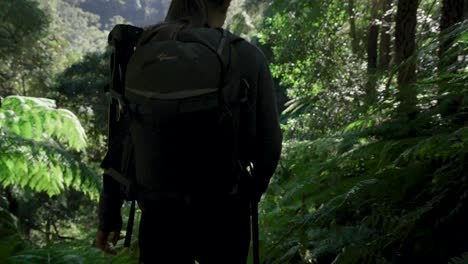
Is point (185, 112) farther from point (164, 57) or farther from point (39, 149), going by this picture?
point (39, 149)

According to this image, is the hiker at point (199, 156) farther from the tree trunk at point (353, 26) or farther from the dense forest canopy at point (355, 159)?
the tree trunk at point (353, 26)

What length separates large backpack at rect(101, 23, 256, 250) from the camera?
1512mm

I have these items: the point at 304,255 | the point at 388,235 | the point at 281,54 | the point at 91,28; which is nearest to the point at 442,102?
the point at 388,235

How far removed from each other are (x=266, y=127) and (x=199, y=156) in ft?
0.84

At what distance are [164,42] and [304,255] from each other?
115 centimetres

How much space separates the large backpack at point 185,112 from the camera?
1512 mm

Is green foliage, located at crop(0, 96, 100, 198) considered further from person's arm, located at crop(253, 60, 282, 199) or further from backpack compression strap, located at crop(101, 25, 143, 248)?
person's arm, located at crop(253, 60, 282, 199)

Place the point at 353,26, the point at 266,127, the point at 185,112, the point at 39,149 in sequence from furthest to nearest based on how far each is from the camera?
1. the point at 353,26
2. the point at 39,149
3. the point at 266,127
4. the point at 185,112

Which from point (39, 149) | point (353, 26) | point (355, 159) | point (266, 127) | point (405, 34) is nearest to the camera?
point (266, 127)

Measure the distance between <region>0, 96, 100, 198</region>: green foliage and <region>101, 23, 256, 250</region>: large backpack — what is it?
2.12 metres

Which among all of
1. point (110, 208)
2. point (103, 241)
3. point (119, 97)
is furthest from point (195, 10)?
point (103, 241)

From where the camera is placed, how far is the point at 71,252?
1.57 m

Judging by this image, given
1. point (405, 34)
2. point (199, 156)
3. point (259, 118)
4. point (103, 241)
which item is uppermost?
point (405, 34)

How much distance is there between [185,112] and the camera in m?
1.50
